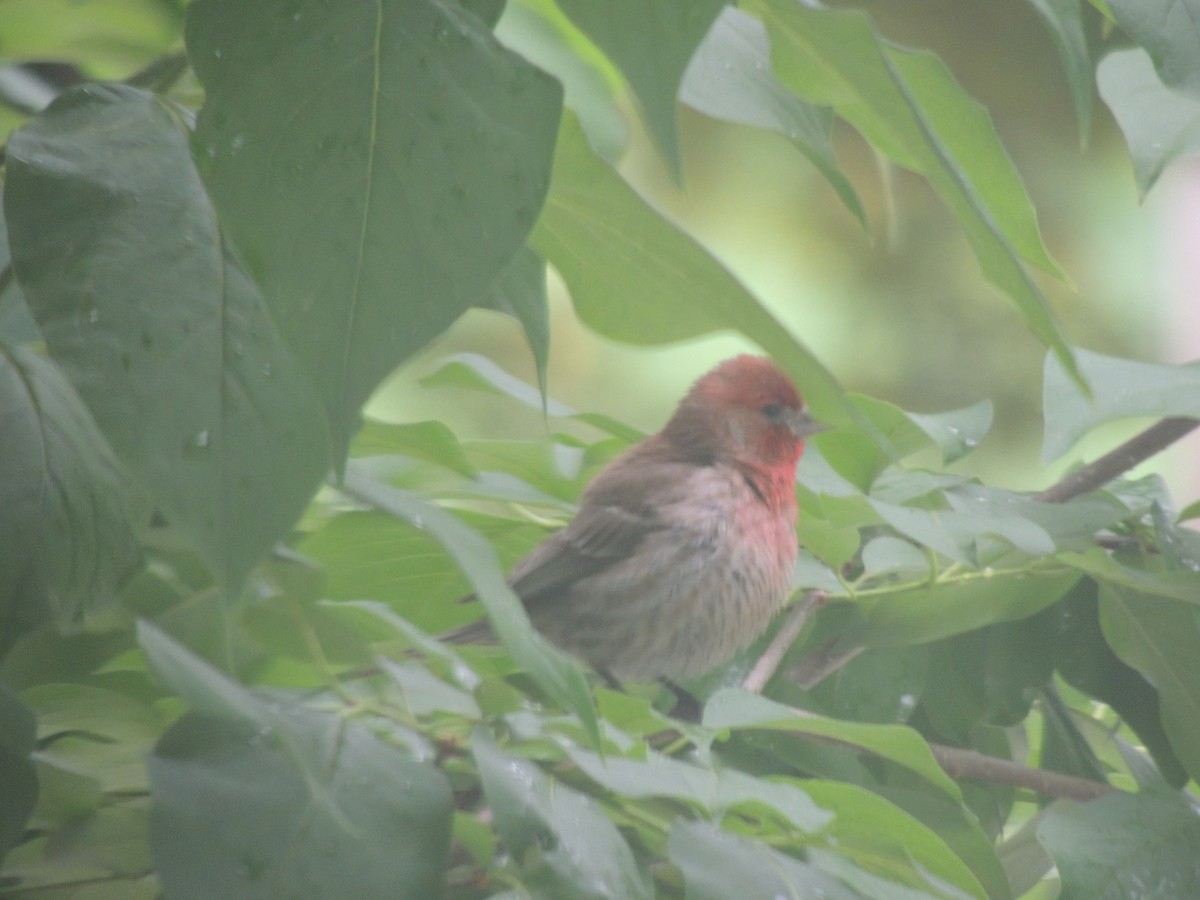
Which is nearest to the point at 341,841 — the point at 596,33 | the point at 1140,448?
the point at 596,33

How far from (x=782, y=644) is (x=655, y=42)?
0.72m

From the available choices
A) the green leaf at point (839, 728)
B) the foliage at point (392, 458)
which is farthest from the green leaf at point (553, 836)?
the green leaf at point (839, 728)

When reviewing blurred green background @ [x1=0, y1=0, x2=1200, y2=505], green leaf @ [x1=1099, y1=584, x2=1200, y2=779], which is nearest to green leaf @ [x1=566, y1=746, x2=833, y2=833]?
green leaf @ [x1=1099, y1=584, x2=1200, y2=779]

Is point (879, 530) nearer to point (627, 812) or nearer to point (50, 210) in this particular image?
point (627, 812)

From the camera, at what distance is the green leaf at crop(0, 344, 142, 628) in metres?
0.50

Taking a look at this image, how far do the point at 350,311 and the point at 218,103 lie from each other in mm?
84

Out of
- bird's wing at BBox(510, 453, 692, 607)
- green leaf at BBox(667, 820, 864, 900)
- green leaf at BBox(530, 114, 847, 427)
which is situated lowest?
bird's wing at BBox(510, 453, 692, 607)

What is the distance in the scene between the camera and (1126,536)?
1008 millimetres

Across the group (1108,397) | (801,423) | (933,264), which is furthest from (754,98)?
(933,264)

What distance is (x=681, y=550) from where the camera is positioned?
1687mm

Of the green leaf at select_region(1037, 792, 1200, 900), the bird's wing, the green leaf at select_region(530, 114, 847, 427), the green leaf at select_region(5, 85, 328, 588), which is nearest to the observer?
the green leaf at select_region(5, 85, 328, 588)

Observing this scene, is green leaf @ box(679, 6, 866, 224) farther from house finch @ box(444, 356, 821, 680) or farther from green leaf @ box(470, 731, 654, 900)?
house finch @ box(444, 356, 821, 680)

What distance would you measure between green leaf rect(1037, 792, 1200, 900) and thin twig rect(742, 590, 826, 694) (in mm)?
238

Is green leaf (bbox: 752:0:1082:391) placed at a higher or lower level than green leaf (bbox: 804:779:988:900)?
higher
